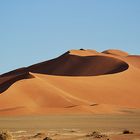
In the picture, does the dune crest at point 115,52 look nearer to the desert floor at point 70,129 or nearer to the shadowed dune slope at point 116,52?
the shadowed dune slope at point 116,52

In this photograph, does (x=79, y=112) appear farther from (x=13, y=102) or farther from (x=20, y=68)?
(x=20, y=68)

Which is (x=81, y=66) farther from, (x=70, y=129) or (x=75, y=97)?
(x=70, y=129)

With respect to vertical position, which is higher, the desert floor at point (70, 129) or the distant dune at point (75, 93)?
the distant dune at point (75, 93)

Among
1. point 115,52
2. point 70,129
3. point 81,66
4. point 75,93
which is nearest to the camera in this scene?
point 70,129

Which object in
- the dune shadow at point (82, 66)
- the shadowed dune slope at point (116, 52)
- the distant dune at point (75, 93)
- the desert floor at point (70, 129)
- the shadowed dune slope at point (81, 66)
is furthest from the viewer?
the shadowed dune slope at point (116, 52)

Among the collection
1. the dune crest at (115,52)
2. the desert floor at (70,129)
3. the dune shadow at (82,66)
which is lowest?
the desert floor at (70,129)

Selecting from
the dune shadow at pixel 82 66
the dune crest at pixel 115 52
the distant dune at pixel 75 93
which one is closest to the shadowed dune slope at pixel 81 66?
the dune shadow at pixel 82 66

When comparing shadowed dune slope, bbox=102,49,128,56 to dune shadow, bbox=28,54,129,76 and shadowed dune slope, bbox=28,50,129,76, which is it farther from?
dune shadow, bbox=28,54,129,76

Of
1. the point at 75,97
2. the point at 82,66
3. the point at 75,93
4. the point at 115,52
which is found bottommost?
the point at 75,97

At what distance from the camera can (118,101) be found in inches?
2424

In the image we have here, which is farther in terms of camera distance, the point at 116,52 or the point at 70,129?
the point at 116,52

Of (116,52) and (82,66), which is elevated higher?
(116,52)

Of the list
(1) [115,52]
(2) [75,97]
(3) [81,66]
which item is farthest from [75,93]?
(1) [115,52]

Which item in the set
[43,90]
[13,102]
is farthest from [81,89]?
[13,102]
